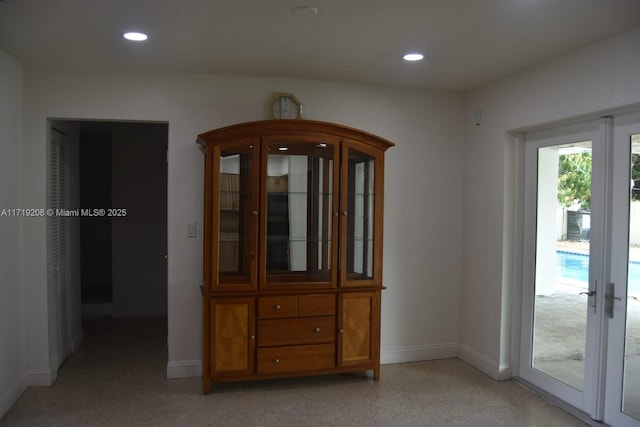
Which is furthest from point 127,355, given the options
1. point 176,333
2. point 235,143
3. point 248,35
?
point 248,35

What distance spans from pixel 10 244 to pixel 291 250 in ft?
6.68

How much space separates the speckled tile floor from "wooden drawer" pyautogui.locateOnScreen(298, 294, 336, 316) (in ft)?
1.97

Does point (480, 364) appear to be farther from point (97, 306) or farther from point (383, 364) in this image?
point (97, 306)

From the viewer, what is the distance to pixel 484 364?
164 inches

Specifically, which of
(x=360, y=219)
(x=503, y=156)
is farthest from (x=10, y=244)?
(x=503, y=156)

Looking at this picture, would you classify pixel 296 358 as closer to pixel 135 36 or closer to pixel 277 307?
pixel 277 307

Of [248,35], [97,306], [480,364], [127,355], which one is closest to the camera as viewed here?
[248,35]

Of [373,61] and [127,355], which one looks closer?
[373,61]

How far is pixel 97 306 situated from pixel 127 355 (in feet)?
6.72

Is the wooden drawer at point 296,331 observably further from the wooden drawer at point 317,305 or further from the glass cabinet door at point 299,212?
the glass cabinet door at point 299,212

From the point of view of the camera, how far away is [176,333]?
400 centimetres

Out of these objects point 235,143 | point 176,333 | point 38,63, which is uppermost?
point 38,63

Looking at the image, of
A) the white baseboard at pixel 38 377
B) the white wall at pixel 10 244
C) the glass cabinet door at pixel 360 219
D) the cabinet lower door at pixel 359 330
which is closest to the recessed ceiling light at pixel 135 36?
the white wall at pixel 10 244

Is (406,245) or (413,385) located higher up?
(406,245)
